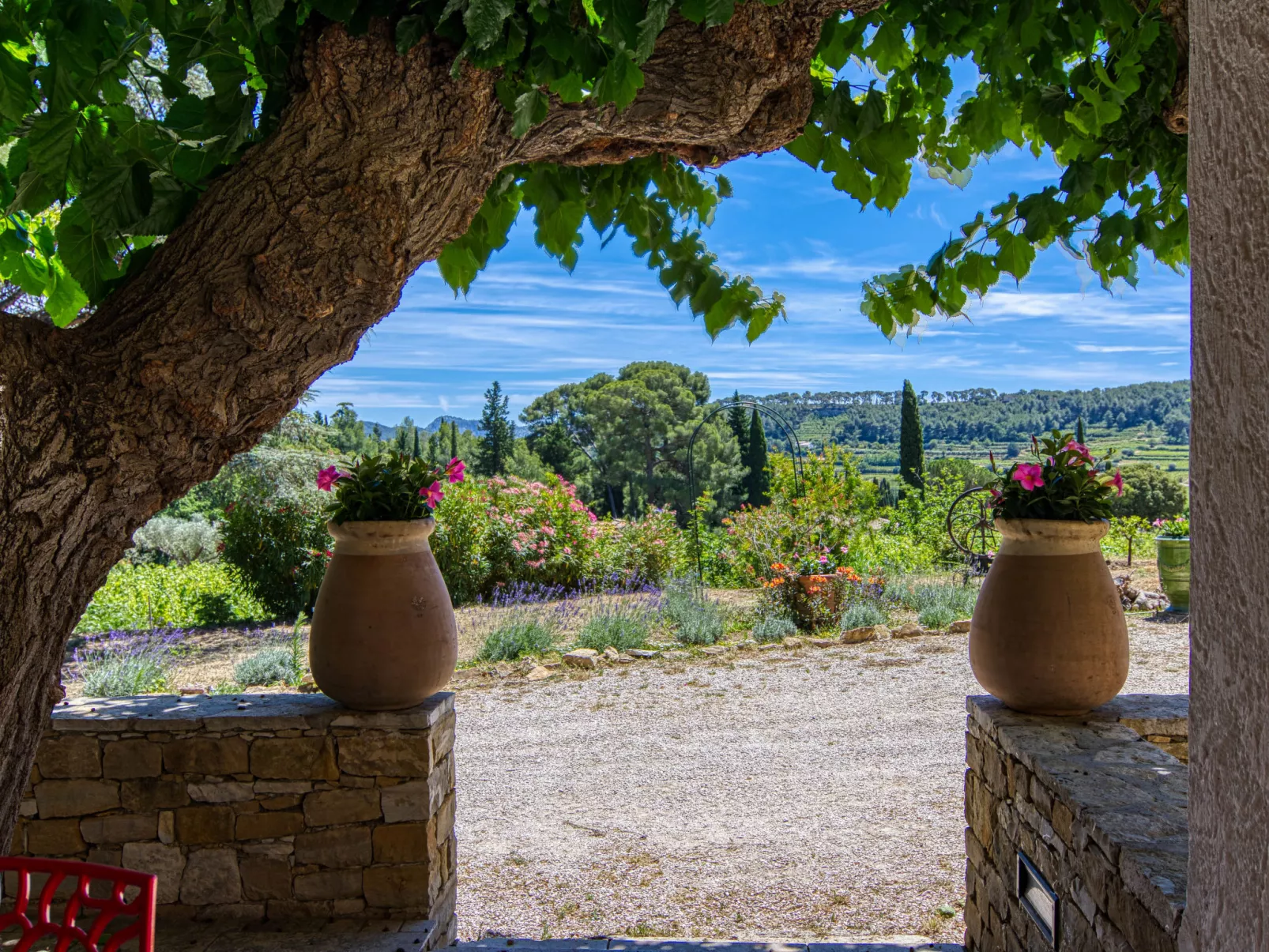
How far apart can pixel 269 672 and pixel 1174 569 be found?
24.4 feet

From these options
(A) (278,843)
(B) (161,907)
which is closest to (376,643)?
(A) (278,843)

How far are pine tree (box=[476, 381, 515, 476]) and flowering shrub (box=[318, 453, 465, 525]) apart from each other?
1919 centimetres

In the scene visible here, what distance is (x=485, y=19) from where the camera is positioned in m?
1.45

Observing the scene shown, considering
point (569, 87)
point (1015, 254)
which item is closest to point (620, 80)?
point (569, 87)

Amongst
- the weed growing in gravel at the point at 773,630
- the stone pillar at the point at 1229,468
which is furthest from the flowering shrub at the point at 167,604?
the stone pillar at the point at 1229,468

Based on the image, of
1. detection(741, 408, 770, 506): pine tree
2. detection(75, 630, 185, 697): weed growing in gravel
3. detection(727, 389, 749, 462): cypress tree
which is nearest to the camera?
detection(75, 630, 185, 697): weed growing in gravel

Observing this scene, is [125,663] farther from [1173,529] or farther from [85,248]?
[1173,529]

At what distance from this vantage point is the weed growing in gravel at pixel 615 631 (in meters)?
7.23

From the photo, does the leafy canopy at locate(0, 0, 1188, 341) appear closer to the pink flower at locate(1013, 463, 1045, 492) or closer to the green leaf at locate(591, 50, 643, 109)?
the green leaf at locate(591, 50, 643, 109)

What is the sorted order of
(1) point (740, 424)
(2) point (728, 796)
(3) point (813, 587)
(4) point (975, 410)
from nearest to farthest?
(2) point (728, 796), (3) point (813, 587), (4) point (975, 410), (1) point (740, 424)

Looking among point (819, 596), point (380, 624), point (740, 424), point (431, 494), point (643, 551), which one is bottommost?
point (819, 596)

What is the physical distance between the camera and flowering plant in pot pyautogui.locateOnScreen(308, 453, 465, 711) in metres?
2.65

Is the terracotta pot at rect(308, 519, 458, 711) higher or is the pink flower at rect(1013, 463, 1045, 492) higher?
the pink flower at rect(1013, 463, 1045, 492)

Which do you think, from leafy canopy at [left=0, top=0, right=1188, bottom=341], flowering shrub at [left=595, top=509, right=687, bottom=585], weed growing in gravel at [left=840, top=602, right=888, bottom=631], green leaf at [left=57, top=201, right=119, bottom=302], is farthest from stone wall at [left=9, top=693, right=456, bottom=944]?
flowering shrub at [left=595, top=509, right=687, bottom=585]
